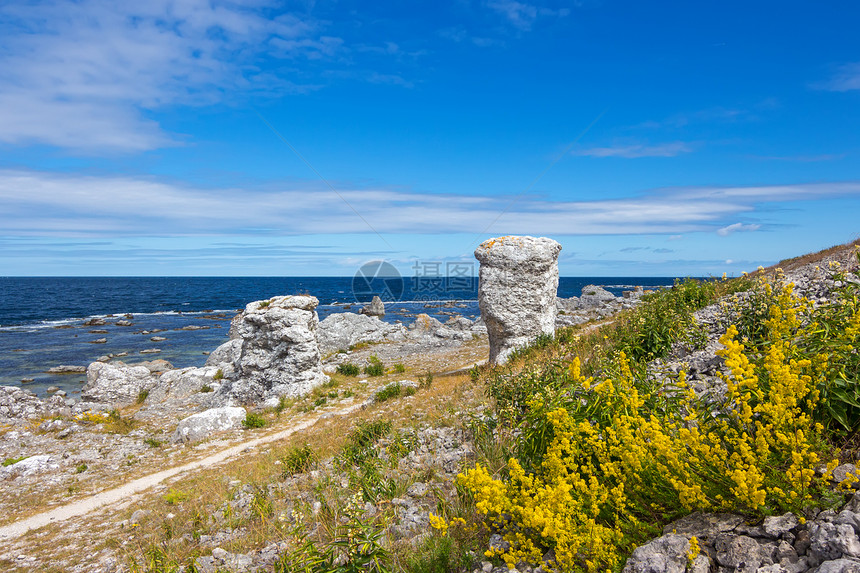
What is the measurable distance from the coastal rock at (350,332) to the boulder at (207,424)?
16528mm

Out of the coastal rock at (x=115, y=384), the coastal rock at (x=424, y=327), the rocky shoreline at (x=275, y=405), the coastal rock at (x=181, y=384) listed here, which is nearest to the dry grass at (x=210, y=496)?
the rocky shoreline at (x=275, y=405)

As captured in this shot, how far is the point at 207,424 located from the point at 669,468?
56.2ft

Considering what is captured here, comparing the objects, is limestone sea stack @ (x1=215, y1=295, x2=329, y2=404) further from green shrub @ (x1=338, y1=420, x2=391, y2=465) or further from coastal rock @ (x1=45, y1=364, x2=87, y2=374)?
coastal rock @ (x1=45, y1=364, x2=87, y2=374)

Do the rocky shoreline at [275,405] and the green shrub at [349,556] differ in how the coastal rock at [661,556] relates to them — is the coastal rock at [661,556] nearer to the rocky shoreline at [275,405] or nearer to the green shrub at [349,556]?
the rocky shoreline at [275,405]

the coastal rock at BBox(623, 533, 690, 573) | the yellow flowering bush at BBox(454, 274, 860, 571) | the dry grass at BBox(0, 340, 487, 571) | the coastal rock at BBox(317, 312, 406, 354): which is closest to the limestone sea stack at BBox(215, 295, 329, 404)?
the dry grass at BBox(0, 340, 487, 571)

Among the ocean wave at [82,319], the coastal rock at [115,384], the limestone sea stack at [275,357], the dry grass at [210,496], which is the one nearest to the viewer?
the dry grass at [210,496]

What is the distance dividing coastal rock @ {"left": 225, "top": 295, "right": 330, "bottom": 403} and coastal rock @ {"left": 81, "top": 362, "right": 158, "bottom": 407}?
7.46 m

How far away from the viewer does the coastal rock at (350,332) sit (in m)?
36.8

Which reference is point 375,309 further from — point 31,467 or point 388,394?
point 31,467

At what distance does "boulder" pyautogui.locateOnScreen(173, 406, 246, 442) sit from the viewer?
1683cm

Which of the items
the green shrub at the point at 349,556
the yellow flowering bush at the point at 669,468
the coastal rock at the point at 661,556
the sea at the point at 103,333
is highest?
the yellow flowering bush at the point at 669,468

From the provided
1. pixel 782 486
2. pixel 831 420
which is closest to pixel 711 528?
pixel 782 486

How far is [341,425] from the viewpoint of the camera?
46.3 feet

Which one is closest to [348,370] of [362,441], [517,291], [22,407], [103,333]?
[517,291]
